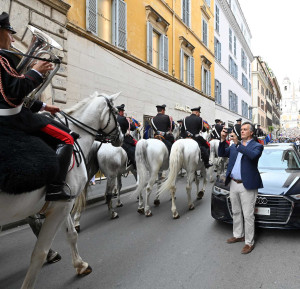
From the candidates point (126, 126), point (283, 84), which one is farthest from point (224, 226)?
point (283, 84)

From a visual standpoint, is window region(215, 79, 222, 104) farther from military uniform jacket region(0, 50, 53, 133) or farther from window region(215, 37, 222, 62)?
military uniform jacket region(0, 50, 53, 133)

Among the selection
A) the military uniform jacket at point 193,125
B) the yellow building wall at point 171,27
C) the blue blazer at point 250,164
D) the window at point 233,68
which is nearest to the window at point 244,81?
A: the window at point 233,68

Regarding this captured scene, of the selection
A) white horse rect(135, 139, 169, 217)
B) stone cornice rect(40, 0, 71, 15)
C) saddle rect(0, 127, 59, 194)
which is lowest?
white horse rect(135, 139, 169, 217)

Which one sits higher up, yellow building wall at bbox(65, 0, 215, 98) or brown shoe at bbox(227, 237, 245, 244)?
yellow building wall at bbox(65, 0, 215, 98)

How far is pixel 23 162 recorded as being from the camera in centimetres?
199

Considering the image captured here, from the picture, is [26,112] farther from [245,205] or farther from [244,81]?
[244,81]

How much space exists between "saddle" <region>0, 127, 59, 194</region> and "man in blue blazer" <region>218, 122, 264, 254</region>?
9.23 ft

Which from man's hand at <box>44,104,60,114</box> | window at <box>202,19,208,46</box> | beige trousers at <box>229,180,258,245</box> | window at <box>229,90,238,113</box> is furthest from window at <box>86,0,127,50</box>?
window at <box>229,90,238,113</box>

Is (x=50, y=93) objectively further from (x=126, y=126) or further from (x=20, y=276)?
(x=20, y=276)

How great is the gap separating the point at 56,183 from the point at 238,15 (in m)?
38.8

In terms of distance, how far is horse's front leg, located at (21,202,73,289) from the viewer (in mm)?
2533

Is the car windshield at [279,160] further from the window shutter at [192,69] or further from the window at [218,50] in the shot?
the window at [218,50]

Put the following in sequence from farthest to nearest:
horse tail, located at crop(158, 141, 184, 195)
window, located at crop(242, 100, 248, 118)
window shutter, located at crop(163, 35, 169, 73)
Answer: window, located at crop(242, 100, 248, 118) < window shutter, located at crop(163, 35, 169, 73) < horse tail, located at crop(158, 141, 184, 195)

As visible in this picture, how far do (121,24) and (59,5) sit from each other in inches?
152
